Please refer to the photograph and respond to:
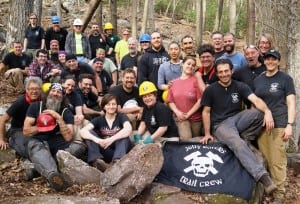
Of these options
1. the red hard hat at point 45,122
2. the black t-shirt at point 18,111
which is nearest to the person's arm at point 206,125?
the red hard hat at point 45,122

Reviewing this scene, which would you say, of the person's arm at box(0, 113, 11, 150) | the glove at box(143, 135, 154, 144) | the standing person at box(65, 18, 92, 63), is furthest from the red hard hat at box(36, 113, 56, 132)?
the standing person at box(65, 18, 92, 63)

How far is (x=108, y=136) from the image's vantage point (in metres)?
6.88

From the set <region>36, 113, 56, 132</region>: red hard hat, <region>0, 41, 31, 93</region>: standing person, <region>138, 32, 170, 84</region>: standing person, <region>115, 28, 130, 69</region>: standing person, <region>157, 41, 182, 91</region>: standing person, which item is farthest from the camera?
<region>115, 28, 130, 69</region>: standing person

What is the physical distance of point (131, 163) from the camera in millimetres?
6227

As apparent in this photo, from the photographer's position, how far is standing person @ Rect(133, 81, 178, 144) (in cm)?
705

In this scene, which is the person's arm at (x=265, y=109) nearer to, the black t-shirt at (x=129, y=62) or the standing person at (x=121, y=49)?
the black t-shirt at (x=129, y=62)

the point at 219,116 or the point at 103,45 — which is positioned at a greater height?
the point at 103,45

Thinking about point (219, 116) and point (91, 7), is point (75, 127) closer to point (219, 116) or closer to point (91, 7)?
point (219, 116)

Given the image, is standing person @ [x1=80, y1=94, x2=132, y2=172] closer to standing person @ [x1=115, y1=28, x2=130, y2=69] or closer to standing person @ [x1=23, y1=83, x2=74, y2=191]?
standing person @ [x1=23, y1=83, x2=74, y2=191]

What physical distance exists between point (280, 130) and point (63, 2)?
29130 mm

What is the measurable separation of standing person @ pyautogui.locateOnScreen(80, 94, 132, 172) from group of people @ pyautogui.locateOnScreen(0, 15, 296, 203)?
16 millimetres

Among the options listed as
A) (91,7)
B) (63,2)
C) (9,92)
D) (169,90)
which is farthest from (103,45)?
(63,2)

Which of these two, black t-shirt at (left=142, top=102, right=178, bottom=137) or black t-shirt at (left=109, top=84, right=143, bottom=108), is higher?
black t-shirt at (left=109, top=84, right=143, bottom=108)

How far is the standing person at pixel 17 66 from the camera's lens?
1022 centimetres
